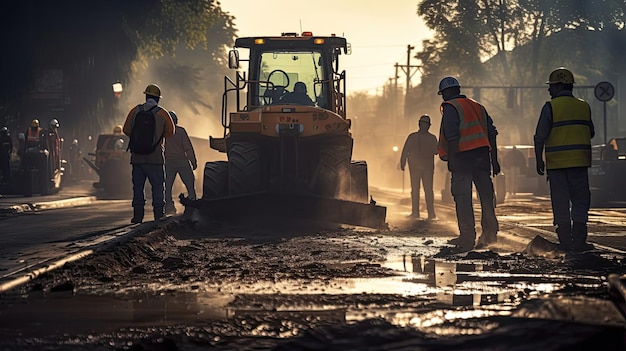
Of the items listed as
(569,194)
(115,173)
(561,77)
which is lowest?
(115,173)

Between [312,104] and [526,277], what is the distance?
351 inches

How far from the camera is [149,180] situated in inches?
596

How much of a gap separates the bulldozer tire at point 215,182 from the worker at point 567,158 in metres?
6.04

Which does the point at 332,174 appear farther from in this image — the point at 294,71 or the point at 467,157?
the point at 467,157

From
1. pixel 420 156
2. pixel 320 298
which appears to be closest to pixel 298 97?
pixel 420 156

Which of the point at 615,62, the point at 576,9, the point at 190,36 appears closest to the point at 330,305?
the point at 190,36

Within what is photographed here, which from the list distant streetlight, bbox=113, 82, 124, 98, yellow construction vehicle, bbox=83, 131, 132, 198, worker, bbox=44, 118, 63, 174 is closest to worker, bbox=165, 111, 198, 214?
worker, bbox=44, 118, 63, 174

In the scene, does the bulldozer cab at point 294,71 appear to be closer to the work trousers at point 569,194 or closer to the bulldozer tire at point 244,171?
the bulldozer tire at point 244,171

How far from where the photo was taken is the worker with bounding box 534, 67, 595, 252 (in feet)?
36.0

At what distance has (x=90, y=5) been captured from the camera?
114ft

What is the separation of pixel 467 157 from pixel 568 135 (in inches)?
52.3

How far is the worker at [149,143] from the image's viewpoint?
14883 mm

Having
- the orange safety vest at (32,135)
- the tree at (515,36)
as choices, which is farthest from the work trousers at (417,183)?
the tree at (515,36)

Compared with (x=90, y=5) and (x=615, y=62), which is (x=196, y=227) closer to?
(x=90, y=5)
